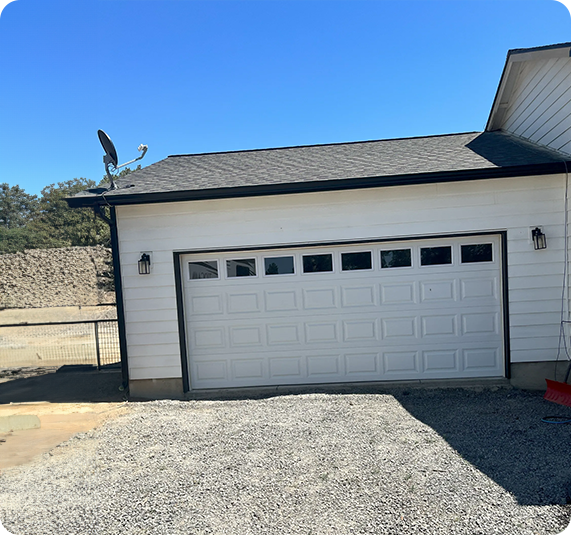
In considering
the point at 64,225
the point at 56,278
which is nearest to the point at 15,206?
the point at 64,225

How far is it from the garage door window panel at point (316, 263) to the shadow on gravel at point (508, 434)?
86.1 inches

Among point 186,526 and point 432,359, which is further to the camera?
point 432,359

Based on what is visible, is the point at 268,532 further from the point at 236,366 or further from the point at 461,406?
the point at 236,366

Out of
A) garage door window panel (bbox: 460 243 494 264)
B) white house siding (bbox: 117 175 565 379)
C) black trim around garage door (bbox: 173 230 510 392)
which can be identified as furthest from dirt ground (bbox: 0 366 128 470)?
garage door window panel (bbox: 460 243 494 264)

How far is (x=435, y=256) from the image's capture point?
675cm

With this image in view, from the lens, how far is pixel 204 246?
267 inches

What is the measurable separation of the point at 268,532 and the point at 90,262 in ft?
85.4

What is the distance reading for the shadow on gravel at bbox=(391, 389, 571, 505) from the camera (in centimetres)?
345

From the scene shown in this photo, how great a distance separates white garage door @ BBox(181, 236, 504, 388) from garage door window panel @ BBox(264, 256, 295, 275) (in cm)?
2

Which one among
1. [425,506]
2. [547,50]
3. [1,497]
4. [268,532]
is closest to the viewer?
[268,532]

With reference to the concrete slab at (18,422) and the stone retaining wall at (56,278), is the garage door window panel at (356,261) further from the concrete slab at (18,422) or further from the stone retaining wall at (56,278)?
the stone retaining wall at (56,278)

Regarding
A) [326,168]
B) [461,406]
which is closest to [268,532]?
[461,406]

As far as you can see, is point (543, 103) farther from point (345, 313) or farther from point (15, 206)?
point (15, 206)

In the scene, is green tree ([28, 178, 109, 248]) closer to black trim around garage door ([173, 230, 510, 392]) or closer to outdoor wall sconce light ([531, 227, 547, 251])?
black trim around garage door ([173, 230, 510, 392])
